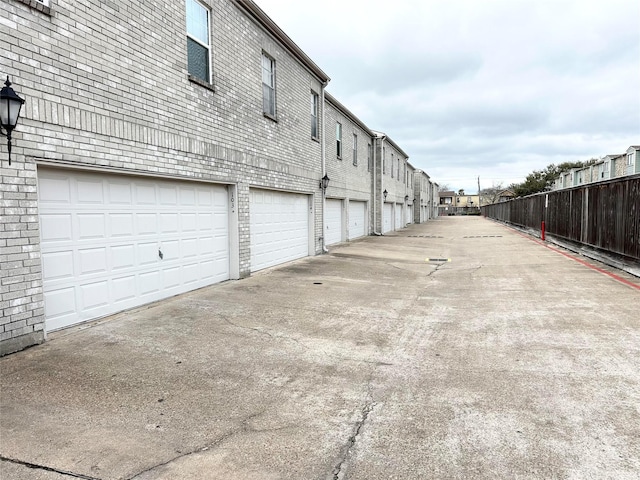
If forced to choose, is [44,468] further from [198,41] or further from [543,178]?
[543,178]

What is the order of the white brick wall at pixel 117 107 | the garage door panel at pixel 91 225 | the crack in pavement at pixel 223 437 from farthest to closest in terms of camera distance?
the garage door panel at pixel 91 225 < the white brick wall at pixel 117 107 < the crack in pavement at pixel 223 437

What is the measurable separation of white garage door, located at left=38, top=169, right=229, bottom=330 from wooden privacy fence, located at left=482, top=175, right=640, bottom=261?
9.18 metres

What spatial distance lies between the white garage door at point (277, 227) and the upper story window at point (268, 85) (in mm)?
2154

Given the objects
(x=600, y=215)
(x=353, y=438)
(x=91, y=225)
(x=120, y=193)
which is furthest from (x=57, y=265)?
(x=600, y=215)

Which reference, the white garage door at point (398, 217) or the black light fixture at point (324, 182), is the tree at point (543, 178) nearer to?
the white garage door at point (398, 217)

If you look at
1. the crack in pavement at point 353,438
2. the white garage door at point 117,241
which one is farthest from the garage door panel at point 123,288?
the crack in pavement at point 353,438

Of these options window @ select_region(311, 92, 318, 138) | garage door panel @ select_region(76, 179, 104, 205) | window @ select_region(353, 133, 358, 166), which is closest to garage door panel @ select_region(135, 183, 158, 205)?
garage door panel @ select_region(76, 179, 104, 205)

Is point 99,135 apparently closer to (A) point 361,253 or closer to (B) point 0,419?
(B) point 0,419

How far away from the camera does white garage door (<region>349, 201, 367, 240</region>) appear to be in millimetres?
19984

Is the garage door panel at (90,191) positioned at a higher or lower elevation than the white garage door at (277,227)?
higher

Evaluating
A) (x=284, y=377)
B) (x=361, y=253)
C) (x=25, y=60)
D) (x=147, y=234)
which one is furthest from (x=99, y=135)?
(x=361, y=253)

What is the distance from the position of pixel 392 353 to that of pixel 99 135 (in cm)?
487

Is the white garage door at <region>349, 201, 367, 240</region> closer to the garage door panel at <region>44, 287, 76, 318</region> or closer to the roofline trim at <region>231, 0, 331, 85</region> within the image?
the roofline trim at <region>231, 0, 331, 85</region>

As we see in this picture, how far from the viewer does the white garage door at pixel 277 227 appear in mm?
10359
